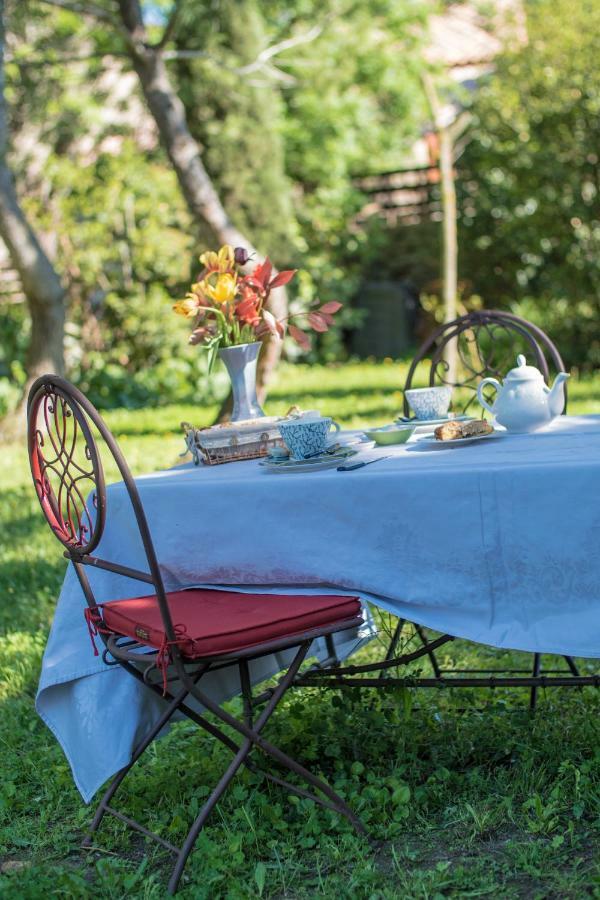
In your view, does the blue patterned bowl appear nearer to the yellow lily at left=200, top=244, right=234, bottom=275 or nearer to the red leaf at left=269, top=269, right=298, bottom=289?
the red leaf at left=269, top=269, right=298, bottom=289

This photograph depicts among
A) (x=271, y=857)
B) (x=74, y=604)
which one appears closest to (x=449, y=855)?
(x=271, y=857)

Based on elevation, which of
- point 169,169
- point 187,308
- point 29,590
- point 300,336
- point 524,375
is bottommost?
point 29,590

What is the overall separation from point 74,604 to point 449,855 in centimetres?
106

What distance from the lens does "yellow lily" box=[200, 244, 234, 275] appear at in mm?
3068

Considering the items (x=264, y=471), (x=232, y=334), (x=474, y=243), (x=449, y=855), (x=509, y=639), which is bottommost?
(x=449, y=855)

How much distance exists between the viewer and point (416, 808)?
258 cm

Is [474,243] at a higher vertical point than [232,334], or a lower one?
higher

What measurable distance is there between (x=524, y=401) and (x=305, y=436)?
21.5 inches

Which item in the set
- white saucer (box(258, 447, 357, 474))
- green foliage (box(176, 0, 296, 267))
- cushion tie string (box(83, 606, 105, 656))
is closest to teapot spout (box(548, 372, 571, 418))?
white saucer (box(258, 447, 357, 474))

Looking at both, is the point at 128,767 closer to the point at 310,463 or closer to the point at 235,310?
the point at 310,463

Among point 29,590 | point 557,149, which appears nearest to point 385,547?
point 29,590

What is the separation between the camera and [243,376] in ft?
9.87

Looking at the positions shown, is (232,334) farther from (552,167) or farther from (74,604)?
(552,167)

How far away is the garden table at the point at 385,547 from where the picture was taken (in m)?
2.26
